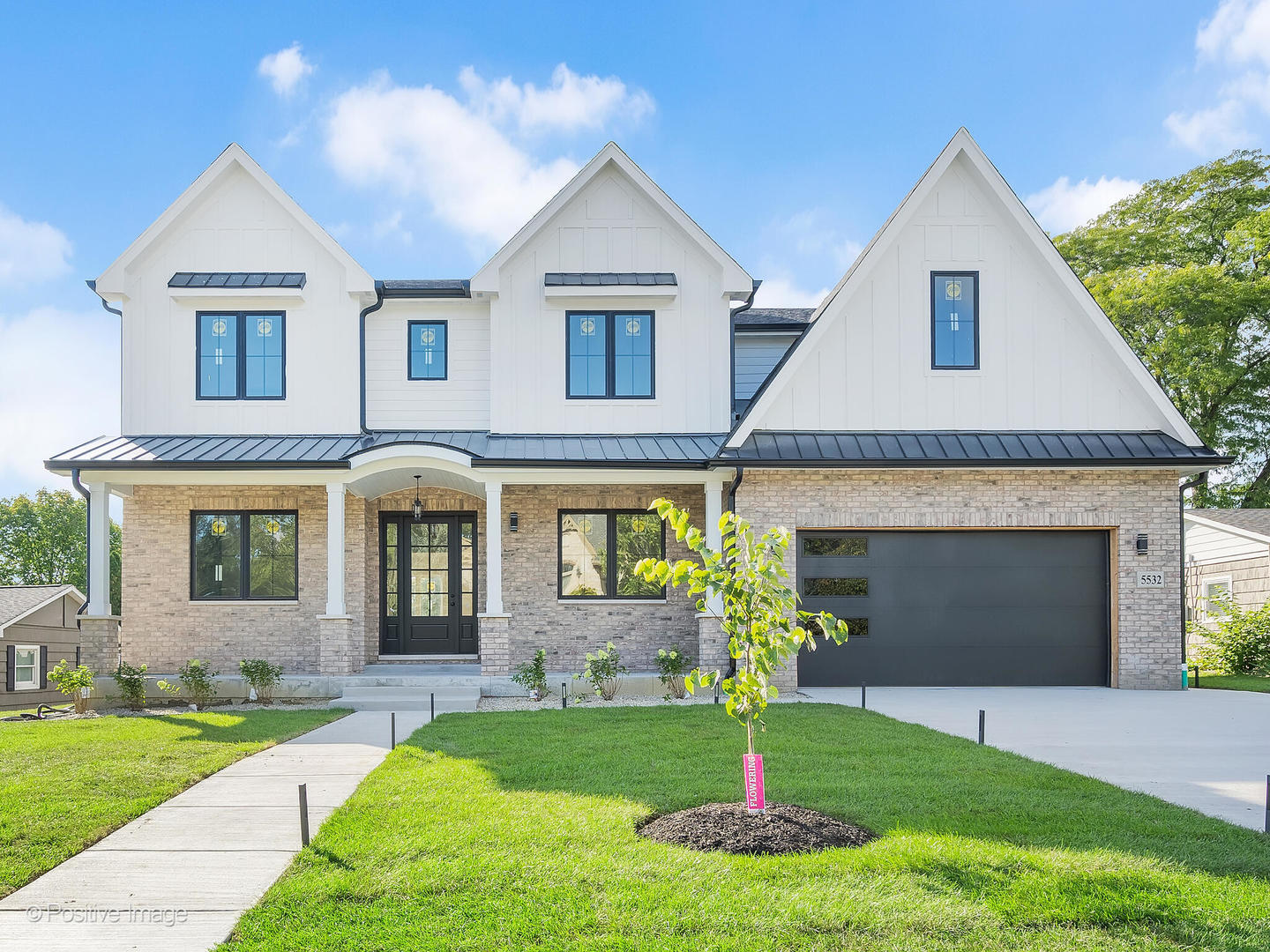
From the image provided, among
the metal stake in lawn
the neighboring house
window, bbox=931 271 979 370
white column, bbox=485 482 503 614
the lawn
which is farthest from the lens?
the neighboring house

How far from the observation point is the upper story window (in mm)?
15094

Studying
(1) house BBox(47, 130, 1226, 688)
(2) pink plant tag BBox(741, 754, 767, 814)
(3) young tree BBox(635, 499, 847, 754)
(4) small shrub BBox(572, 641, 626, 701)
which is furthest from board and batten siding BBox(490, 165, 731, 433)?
(2) pink plant tag BBox(741, 754, 767, 814)

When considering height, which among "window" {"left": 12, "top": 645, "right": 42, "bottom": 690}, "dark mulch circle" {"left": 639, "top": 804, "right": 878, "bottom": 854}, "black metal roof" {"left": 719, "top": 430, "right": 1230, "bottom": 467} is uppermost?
"black metal roof" {"left": 719, "top": 430, "right": 1230, "bottom": 467}

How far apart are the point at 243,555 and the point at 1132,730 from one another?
13035mm

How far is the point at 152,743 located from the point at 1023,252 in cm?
Answer: 1354

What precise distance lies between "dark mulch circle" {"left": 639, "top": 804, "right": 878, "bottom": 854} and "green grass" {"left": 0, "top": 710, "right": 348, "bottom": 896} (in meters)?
3.76

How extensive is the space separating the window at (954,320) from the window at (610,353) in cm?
455

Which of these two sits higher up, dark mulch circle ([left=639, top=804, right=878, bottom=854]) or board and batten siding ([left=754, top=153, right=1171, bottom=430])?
board and batten siding ([left=754, top=153, right=1171, bottom=430])

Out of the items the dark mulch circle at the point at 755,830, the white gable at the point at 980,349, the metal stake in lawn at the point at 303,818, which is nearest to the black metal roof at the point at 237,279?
the white gable at the point at 980,349

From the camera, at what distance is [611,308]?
15156mm

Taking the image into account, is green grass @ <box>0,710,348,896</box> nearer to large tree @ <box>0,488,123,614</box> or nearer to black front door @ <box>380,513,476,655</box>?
black front door @ <box>380,513,476,655</box>

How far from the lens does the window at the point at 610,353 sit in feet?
49.6

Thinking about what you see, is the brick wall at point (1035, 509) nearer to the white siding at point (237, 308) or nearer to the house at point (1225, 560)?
→ the white siding at point (237, 308)

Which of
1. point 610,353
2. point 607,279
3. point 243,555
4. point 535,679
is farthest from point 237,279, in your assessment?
point 535,679
